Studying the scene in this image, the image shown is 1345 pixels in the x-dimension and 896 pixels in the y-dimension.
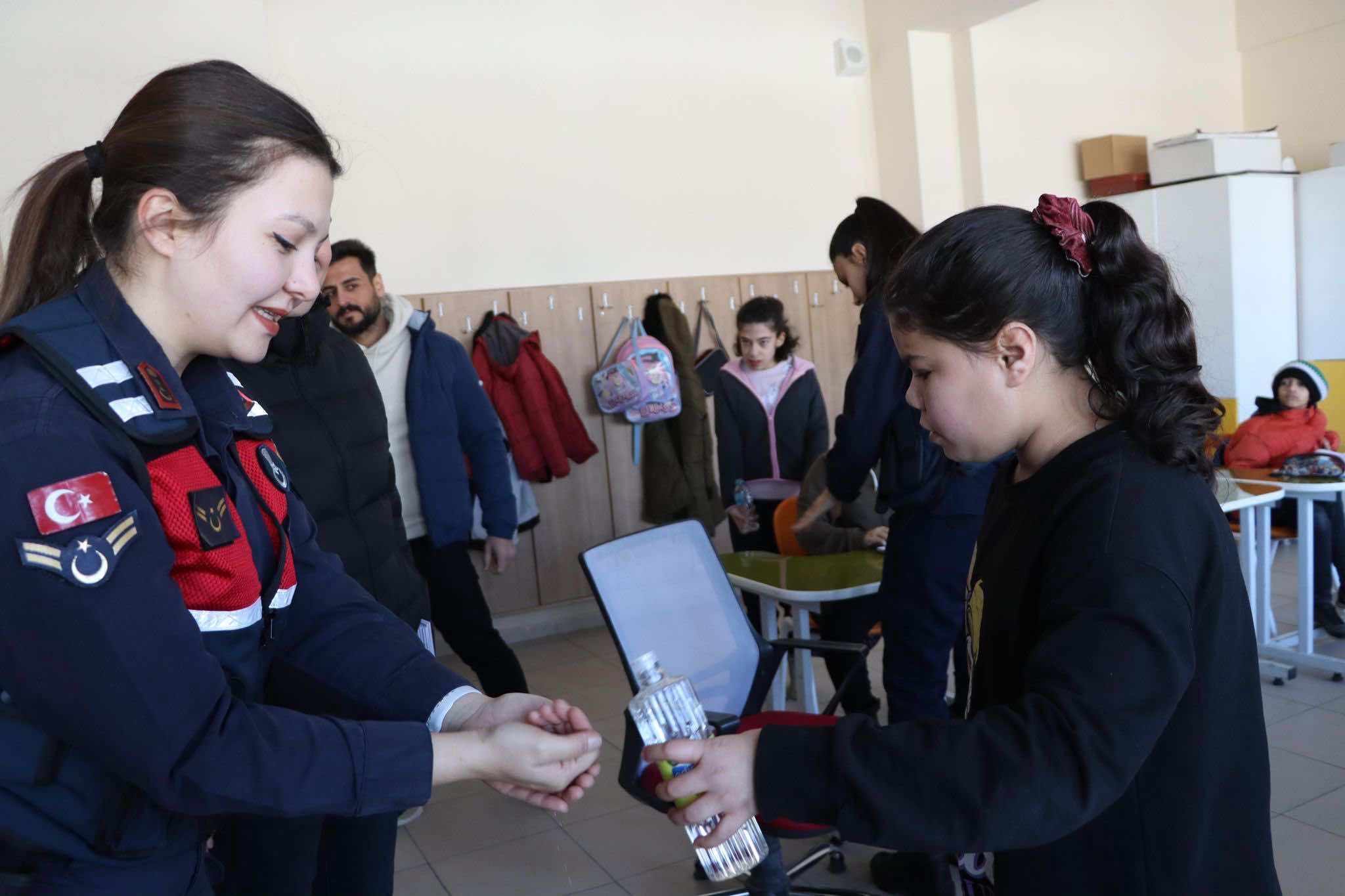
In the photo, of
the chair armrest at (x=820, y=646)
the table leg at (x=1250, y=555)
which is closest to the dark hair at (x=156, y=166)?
the chair armrest at (x=820, y=646)

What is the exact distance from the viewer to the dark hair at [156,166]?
38.3 inches

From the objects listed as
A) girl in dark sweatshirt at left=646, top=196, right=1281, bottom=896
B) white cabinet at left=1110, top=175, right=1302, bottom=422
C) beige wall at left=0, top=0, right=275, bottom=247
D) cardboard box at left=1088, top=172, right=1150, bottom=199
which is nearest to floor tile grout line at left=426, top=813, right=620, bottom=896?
girl in dark sweatshirt at left=646, top=196, right=1281, bottom=896

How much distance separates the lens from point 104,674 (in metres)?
0.81

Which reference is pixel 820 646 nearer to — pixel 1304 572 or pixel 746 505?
pixel 746 505

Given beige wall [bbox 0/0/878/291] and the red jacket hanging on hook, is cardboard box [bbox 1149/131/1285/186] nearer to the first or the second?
beige wall [bbox 0/0/878/291]

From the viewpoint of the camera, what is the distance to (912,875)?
2490 mm

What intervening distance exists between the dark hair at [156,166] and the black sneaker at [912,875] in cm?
212

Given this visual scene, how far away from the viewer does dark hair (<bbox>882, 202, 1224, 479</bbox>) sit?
1068 millimetres

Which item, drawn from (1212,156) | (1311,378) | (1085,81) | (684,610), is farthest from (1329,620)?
(1085,81)

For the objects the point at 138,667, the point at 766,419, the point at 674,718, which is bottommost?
the point at 766,419

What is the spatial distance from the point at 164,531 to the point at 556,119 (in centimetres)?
447

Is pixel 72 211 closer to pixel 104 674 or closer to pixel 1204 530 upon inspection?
pixel 104 674

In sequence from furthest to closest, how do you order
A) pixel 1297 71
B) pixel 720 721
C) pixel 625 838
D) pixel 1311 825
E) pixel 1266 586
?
pixel 1297 71, pixel 1266 586, pixel 625 838, pixel 1311 825, pixel 720 721

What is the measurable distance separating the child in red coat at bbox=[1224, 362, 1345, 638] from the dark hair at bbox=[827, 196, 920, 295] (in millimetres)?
2597
